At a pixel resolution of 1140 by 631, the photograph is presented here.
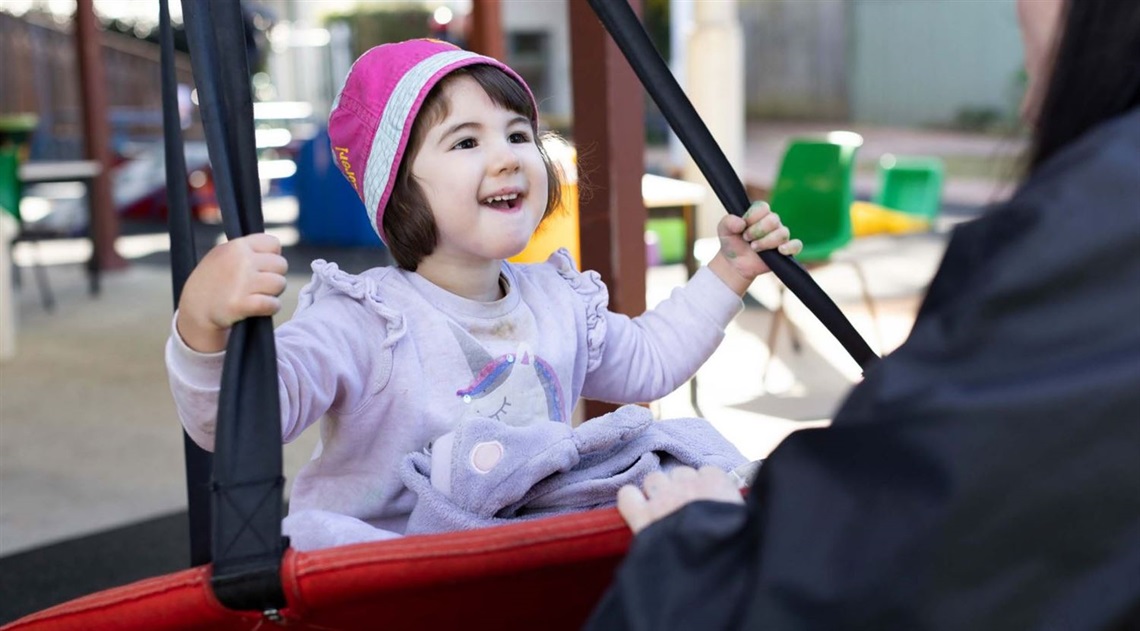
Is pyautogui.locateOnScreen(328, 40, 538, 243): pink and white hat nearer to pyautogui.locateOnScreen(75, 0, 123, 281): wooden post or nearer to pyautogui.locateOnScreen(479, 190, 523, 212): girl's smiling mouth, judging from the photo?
pyautogui.locateOnScreen(479, 190, 523, 212): girl's smiling mouth

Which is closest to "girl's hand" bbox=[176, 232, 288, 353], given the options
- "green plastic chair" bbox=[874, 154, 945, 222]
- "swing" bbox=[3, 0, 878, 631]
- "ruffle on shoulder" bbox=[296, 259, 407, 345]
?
"swing" bbox=[3, 0, 878, 631]

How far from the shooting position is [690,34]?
7492 millimetres

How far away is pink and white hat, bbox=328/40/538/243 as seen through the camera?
4.89 feet

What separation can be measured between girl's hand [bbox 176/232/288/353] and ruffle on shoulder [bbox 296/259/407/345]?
33 cm

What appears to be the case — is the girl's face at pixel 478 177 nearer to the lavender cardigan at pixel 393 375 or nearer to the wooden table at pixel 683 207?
the lavender cardigan at pixel 393 375

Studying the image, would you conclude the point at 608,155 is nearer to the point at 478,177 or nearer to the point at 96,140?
the point at 478,177

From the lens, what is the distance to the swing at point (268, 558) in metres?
0.93

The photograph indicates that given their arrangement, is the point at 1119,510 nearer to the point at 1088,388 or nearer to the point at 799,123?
the point at 1088,388

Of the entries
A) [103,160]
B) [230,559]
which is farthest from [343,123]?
[103,160]

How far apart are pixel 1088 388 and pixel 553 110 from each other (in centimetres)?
1617

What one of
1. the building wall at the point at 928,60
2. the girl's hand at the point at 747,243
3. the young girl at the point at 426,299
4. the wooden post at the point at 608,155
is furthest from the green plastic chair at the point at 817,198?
the building wall at the point at 928,60

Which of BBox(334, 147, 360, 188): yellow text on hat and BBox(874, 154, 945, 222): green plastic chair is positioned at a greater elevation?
BBox(334, 147, 360, 188): yellow text on hat

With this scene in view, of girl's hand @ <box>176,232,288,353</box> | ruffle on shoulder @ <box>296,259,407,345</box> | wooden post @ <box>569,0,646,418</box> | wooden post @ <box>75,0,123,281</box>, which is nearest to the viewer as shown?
girl's hand @ <box>176,232,288,353</box>

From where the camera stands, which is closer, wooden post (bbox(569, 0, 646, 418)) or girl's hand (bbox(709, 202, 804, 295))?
girl's hand (bbox(709, 202, 804, 295))
